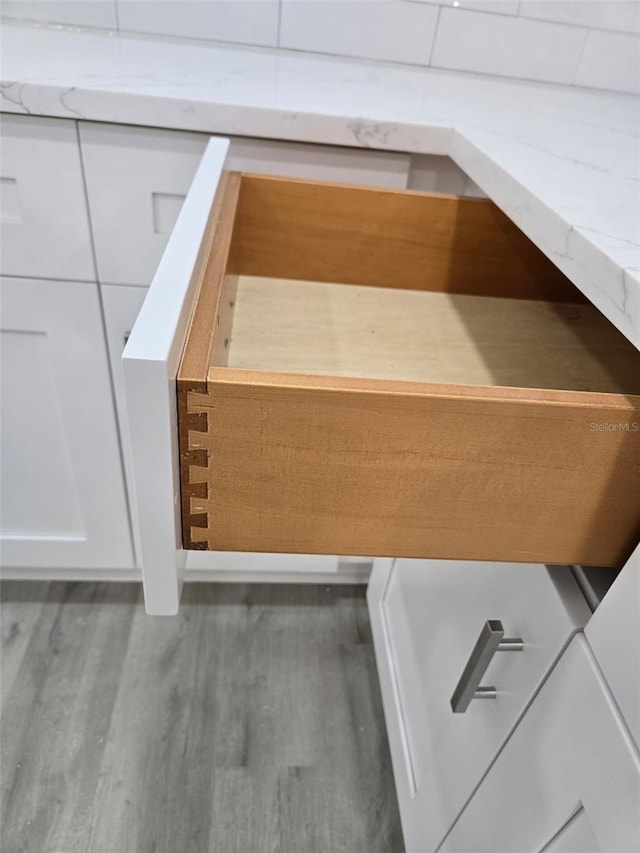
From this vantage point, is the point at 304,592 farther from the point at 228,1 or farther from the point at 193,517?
the point at 228,1

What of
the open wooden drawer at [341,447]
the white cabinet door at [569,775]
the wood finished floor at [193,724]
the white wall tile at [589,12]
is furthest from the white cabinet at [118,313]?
the white wall tile at [589,12]

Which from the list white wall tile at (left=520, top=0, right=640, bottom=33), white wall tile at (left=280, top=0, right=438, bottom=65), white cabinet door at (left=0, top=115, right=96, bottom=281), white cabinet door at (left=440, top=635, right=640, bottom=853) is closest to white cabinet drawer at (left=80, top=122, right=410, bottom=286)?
white cabinet door at (left=0, top=115, right=96, bottom=281)

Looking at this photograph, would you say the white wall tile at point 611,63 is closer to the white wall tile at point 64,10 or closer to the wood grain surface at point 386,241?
the wood grain surface at point 386,241

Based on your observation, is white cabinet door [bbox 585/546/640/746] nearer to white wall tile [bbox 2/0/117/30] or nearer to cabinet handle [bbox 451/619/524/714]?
cabinet handle [bbox 451/619/524/714]

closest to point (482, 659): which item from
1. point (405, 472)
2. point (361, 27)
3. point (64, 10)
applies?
point (405, 472)

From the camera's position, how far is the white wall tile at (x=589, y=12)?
1059 mm

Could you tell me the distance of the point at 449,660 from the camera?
27.7 inches

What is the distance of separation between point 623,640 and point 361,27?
1060mm

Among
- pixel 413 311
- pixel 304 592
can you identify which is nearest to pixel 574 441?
pixel 413 311

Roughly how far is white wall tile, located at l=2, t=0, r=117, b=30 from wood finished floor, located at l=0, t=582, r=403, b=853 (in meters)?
1.01

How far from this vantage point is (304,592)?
125 cm
